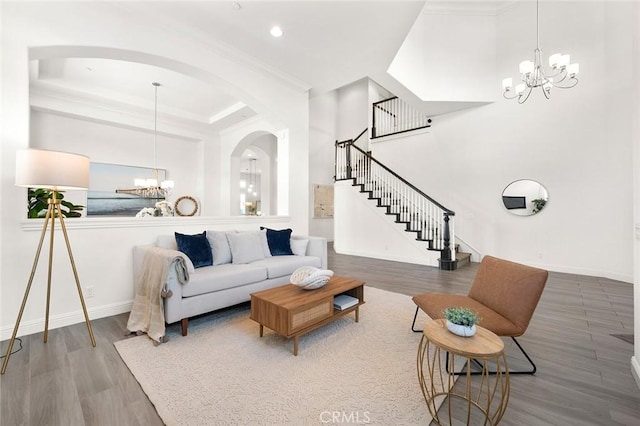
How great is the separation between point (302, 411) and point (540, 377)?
169 centimetres

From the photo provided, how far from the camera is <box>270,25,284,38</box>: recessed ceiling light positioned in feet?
11.1

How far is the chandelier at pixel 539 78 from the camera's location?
4017 mm

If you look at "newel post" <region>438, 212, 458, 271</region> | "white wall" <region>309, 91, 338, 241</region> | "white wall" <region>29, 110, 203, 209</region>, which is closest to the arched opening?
"white wall" <region>29, 110, 203, 209</region>

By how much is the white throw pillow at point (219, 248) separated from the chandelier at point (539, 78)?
500 centimetres

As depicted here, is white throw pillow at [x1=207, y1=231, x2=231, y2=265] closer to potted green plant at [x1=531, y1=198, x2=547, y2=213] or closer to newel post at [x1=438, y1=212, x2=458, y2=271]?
newel post at [x1=438, y1=212, x2=458, y2=271]

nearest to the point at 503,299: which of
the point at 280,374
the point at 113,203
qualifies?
the point at 280,374

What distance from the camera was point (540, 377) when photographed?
73.9 inches

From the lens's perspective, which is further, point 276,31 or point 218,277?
point 276,31

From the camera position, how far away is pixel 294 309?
215 cm

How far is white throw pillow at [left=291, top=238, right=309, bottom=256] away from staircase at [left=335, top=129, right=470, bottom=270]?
2875 mm

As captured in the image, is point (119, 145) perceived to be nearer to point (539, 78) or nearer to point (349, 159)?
point (349, 159)

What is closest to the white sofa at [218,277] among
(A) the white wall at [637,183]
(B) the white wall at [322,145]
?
(A) the white wall at [637,183]

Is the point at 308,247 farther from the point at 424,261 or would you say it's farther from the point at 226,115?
the point at 226,115

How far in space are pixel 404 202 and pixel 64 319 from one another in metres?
5.99
